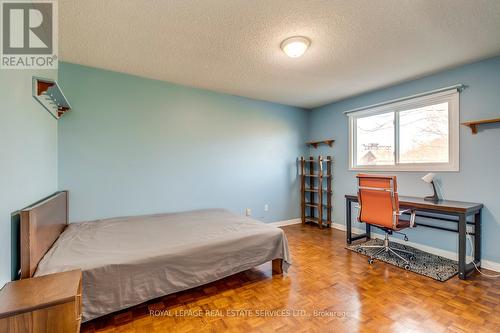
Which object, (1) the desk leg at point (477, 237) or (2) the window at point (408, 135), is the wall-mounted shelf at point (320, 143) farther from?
(1) the desk leg at point (477, 237)

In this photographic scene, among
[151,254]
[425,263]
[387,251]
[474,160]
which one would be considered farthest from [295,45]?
[425,263]

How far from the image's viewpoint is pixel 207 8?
1782mm

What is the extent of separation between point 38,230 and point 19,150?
0.58 metres

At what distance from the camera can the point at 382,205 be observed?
2.73m

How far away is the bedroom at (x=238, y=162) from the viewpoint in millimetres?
1660

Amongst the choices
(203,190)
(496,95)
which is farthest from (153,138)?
(496,95)

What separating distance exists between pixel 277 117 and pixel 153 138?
7.92 feet

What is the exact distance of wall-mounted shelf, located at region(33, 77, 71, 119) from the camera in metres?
1.80

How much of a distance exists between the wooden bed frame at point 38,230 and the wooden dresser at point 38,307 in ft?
0.58

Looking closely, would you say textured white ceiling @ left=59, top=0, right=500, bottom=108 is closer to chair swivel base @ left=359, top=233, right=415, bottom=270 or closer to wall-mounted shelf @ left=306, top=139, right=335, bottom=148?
wall-mounted shelf @ left=306, top=139, right=335, bottom=148

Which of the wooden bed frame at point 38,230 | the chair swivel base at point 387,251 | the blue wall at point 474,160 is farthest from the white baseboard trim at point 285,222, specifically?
the wooden bed frame at point 38,230

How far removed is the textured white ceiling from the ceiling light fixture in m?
0.06

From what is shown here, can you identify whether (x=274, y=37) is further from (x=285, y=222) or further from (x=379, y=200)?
(x=285, y=222)

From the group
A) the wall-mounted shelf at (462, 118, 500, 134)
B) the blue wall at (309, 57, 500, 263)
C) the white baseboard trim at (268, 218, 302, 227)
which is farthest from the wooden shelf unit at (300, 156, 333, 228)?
the wall-mounted shelf at (462, 118, 500, 134)
